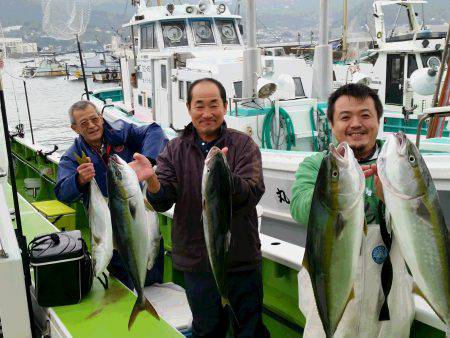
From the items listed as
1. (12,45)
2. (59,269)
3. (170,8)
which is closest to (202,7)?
(170,8)

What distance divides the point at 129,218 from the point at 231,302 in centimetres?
85

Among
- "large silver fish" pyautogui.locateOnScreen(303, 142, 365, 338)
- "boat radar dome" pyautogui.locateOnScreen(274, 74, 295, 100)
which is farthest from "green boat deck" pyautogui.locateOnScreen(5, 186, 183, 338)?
"boat radar dome" pyautogui.locateOnScreen(274, 74, 295, 100)

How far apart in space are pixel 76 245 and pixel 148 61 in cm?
957

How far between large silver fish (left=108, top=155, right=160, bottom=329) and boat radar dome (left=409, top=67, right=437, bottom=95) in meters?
7.82

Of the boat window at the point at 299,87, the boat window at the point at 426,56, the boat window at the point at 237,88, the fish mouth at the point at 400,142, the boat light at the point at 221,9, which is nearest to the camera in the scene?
the fish mouth at the point at 400,142

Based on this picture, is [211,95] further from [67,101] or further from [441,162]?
[67,101]

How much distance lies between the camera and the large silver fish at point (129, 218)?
2459 mm

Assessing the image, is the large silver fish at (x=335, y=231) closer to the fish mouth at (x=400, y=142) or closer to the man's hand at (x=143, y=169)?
the fish mouth at (x=400, y=142)

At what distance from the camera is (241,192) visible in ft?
8.37

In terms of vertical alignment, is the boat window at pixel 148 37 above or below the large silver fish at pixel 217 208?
above

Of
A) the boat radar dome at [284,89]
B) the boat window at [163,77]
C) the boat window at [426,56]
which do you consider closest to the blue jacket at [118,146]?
the boat radar dome at [284,89]

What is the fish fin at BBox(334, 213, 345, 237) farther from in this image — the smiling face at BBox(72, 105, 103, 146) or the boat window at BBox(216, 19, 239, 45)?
the boat window at BBox(216, 19, 239, 45)

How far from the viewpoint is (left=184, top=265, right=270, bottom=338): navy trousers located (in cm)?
292

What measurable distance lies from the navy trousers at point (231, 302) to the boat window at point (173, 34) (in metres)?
10.5
